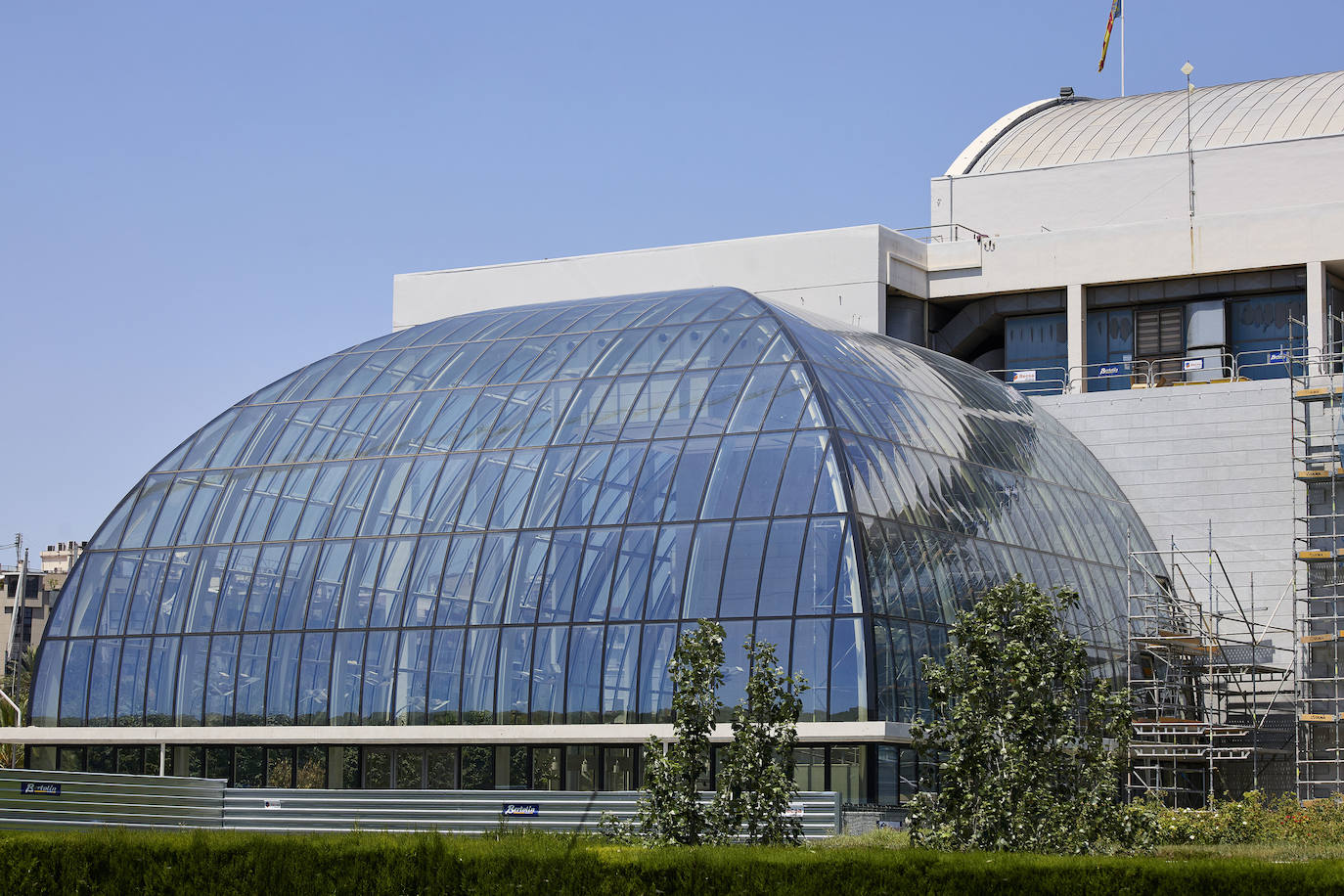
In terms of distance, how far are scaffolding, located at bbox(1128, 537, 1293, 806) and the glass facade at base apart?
1.16 meters

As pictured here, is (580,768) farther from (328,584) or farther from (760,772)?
(760,772)

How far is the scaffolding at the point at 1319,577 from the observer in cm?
4922

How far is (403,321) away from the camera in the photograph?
237ft

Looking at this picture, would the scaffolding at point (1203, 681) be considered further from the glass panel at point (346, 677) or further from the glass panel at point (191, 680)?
the glass panel at point (191, 680)

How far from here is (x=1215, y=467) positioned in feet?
177

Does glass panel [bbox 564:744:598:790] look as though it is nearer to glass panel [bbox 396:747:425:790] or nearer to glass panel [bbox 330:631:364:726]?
glass panel [bbox 396:747:425:790]

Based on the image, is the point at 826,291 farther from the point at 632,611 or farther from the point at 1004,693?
the point at 1004,693

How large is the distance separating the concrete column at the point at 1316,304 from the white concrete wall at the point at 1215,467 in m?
5.94

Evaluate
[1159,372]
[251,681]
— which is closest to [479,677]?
[251,681]

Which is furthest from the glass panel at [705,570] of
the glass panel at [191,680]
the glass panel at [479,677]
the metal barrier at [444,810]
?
the glass panel at [191,680]

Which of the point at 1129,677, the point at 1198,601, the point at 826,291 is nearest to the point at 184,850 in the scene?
the point at 1129,677

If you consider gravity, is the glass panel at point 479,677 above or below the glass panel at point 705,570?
below

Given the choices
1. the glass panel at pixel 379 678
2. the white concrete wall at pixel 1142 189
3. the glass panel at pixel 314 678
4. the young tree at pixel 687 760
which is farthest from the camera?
the white concrete wall at pixel 1142 189

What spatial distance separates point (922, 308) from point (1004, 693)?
36.9m
